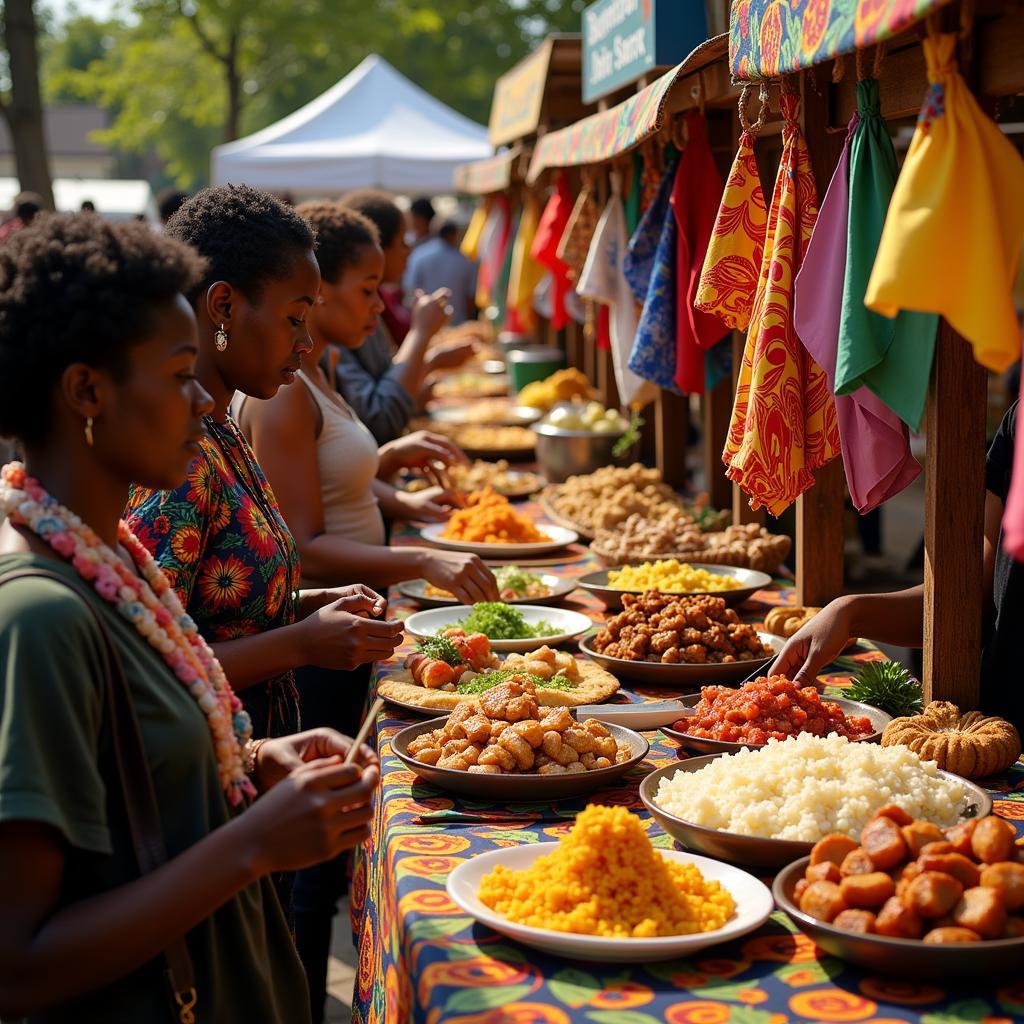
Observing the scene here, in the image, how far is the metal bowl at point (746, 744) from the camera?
2.60 meters

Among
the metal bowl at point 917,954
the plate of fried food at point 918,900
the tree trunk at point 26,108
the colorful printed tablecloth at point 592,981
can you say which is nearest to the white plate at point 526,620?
the colorful printed tablecloth at point 592,981

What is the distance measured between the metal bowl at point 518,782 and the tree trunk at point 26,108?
14296 millimetres

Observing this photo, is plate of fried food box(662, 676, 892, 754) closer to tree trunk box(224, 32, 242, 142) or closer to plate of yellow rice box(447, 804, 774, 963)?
plate of yellow rice box(447, 804, 774, 963)

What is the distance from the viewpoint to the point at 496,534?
4.89m

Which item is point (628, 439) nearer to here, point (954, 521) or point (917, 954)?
point (954, 521)

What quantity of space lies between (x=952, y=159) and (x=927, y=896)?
45.6 inches

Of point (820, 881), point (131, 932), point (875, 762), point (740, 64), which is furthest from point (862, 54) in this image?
point (131, 932)

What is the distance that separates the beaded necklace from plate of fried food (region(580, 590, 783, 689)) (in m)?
1.38

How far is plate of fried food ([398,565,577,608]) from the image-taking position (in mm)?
4160

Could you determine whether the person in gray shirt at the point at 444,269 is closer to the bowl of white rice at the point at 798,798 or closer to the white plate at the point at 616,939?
the bowl of white rice at the point at 798,798

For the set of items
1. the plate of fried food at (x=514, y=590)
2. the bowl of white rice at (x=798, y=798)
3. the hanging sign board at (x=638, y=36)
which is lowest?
the plate of fried food at (x=514, y=590)

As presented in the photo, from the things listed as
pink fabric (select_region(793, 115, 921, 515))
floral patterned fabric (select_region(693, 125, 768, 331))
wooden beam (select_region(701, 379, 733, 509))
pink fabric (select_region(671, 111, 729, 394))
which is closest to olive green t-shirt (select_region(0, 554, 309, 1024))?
pink fabric (select_region(793, 115, 921, 515))

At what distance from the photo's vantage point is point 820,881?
189cm

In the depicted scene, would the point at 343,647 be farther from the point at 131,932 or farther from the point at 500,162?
the point at 500,162
